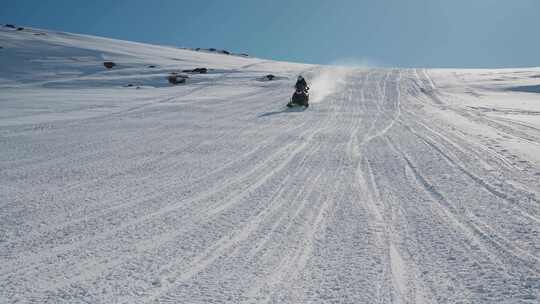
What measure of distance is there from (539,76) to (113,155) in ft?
106

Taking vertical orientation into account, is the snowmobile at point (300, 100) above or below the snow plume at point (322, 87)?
below

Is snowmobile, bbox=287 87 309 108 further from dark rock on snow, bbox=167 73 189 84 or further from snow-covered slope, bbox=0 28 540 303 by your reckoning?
dark rock on snow, bbox=167 73 189 84

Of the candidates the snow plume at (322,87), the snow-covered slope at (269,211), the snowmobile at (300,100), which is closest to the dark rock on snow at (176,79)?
the snow plume at (322,87)

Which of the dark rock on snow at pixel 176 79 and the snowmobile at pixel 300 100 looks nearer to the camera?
the snowmobile at pixel 300 100

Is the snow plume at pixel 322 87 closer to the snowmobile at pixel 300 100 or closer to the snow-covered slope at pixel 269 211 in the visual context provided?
the snowmobile at pixel 300 100

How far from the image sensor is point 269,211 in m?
4.28

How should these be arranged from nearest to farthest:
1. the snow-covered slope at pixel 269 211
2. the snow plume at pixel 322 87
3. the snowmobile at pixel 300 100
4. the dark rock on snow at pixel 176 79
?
the snow-covered slope at pixel 269 211
the snowmobile at pixel 300 100
the snow plume at pixel 322 87
the dark rock on snow at pixel 176 79

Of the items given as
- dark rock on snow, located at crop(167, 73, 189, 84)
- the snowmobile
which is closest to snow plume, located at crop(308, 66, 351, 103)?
the snowmobile

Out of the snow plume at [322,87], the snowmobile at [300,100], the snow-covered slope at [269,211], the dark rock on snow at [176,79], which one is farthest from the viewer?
the dark rock on snow at [176,79]

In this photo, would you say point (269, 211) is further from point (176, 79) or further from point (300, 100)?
point (176, 79)

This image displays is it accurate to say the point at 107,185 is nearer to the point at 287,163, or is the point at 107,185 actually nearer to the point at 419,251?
the point at 287,163

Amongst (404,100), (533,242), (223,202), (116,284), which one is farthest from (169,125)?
(404,100)

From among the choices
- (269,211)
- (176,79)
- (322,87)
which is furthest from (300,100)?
(176,79)

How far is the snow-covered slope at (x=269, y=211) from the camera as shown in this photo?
2758 millimetres
